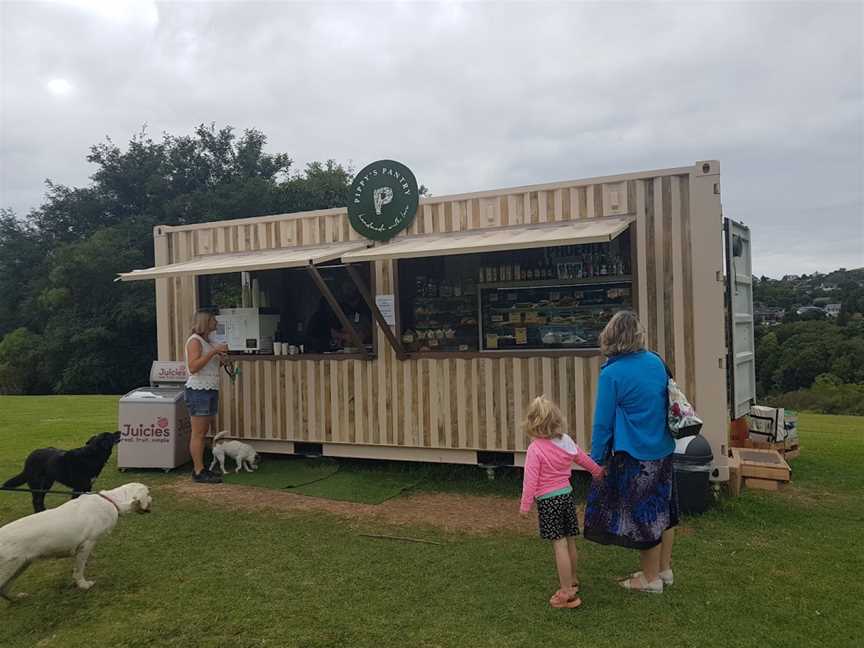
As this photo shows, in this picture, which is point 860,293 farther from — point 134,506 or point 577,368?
point 134,506

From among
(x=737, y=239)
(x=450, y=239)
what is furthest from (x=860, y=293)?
(x=450, y=239)

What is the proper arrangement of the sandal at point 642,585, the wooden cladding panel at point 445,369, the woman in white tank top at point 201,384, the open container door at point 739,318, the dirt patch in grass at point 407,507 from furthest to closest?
the woman in white tank top at point 201,384, the open container door at point 739,318, the wooden cladding panel at point 445,369, the dirt patch in grass at point 407,507, the sandal at point 642,585

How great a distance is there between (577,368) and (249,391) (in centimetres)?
373

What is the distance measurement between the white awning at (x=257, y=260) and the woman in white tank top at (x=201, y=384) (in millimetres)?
515

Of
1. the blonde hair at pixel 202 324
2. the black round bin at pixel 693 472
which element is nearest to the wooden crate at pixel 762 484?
the black round bin at pixel 693 472

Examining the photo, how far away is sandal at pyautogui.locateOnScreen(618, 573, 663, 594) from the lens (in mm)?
3656

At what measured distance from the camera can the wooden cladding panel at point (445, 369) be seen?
18.4 ft

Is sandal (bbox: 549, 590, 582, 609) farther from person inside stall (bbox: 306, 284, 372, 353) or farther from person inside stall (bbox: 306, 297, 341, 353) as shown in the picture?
person inside stall (bbox: 306, 297, 341, 353)

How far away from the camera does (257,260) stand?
256 inches

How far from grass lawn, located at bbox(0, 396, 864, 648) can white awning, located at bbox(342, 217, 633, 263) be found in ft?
7.39

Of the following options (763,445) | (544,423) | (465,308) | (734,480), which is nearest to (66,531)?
(544,423)

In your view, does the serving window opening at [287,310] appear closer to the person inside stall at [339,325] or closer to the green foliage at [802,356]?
the person inside stall at [339,325]

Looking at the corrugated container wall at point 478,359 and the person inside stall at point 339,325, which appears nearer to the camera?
the corrugated container wall at point 478,359

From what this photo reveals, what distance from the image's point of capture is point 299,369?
7086 millimetres
